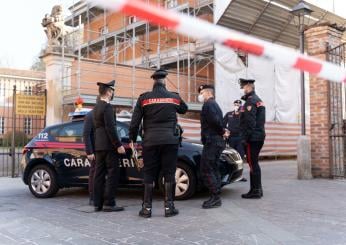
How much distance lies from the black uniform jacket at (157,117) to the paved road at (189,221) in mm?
1058

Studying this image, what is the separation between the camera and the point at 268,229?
4.96 meters

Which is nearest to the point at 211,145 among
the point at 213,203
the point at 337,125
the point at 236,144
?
the point at 213,203

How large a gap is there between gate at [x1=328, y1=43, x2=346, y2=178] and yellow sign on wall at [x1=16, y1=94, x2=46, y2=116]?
25.6 feet

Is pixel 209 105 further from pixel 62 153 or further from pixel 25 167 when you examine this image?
pixel 25 167

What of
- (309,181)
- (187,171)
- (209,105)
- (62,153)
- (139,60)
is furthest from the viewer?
(139,60)

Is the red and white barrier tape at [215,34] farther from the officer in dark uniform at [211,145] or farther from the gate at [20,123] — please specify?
the gate at [20,123]

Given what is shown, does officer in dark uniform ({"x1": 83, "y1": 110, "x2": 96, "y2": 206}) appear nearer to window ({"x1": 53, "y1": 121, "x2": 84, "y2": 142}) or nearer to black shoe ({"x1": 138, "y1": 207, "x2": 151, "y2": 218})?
window ({"x1": 53, "y1": 121, "x2": 84, "y2": 142})

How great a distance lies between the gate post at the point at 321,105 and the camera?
9.66m

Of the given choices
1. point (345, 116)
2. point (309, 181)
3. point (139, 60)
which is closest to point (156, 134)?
point (309, 181)

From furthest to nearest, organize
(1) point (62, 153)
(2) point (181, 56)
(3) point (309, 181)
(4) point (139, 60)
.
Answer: (4) point (139, 60)
(2) point (181, 56)
(3) point (309, 181)
(1) point (62, 153)

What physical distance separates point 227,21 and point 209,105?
1205cm

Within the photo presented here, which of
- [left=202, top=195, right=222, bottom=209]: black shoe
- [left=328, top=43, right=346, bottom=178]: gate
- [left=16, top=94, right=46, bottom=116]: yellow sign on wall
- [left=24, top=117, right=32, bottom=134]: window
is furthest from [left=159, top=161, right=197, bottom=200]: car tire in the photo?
[left=24, top=117, right=32, bottom=134]: window

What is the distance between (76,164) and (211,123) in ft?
8.39

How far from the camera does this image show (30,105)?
12.2 m
